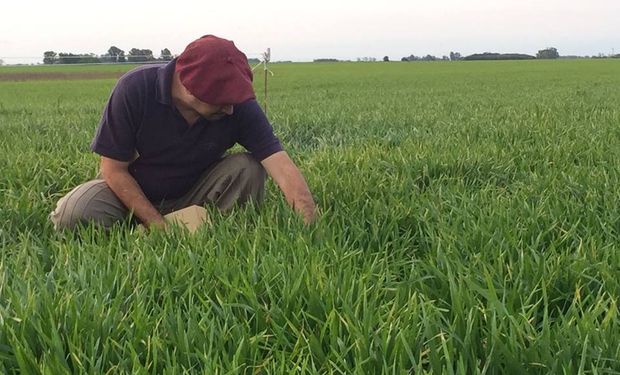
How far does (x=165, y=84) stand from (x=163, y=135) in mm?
296

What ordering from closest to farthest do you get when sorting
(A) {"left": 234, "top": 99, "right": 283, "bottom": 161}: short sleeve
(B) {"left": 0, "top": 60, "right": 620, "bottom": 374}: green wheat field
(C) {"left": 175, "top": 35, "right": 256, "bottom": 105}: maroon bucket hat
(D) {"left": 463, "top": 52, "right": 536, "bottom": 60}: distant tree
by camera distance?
(B) {"left": 0, "top": 60, "right": 620, "bottom": 374}: green wheat field
(C) {"left": 175, "top": 35, "right": 256, "bottom": 105}: maroon bucket hat
(A) {"left": 234, "top": 99, "right": 283, "bottom": 161}: short sleeve
(D) {"left": 463, "top": 52, "right": 536, "bottom": 60}: distant tree

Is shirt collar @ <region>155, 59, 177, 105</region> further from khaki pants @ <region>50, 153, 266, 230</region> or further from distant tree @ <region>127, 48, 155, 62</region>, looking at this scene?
distant tree @ <region>127, 48, 155, 62</region>

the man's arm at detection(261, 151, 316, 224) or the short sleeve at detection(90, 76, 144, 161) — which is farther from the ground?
the short sleeve at detection(90, 76, 144, 161)

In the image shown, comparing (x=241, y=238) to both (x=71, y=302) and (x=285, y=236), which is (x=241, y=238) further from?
(x=71, y=302)

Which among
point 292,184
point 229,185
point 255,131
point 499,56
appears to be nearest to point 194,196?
point 229,185

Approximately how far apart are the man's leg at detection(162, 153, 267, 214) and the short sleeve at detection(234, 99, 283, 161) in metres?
0.09

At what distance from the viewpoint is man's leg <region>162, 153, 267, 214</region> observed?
3262 mm

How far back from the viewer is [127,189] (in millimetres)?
3033

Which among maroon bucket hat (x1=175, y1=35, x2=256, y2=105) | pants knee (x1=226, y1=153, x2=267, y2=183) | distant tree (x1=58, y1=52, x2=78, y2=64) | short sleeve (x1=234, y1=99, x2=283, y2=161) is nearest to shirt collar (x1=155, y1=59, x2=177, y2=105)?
maroon bucket hat (x1=175, y1=35, x2=256, y2=105)

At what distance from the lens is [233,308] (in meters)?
1.81

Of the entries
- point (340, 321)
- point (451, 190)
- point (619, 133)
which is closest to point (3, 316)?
point (340, 321)

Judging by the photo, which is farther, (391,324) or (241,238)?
(241,238)

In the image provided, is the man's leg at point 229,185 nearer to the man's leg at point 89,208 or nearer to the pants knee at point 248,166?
the pants knee at point 248,166

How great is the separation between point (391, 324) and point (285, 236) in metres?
0.96
